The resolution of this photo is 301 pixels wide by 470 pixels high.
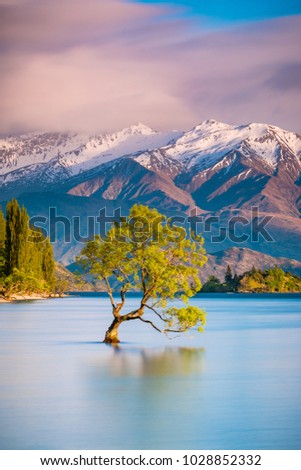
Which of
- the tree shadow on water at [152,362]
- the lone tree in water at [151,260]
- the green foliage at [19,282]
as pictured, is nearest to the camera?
the tree shadow on water at [152,362]

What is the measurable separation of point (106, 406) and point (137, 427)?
195 inches

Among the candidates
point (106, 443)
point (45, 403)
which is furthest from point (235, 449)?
point (45, 403)

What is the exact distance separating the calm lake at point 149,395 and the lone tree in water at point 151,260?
3.33 meters

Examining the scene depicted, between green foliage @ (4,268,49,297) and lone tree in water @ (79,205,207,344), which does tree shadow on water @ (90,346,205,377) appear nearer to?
lone tree in water @ (79,205,207,344)

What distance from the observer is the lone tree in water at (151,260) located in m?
59.4

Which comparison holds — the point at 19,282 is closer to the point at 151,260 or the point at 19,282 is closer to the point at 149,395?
the point at 151,260

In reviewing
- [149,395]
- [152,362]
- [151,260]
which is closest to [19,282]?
[151,260]

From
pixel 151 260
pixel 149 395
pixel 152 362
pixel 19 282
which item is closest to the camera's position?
pixel 149 395

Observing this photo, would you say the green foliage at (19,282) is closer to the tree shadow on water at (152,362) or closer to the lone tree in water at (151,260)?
the tree shadow on water at (152,362)

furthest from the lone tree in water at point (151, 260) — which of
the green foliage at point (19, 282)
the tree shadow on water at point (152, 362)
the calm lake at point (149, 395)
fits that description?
the green foliage at point (19, 282)

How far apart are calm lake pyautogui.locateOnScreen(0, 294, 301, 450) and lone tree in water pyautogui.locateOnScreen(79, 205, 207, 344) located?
333cm

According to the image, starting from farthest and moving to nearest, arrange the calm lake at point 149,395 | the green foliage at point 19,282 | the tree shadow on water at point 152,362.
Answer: the green foliage at point 19,282, the tree shadow on water at point 152,362, the calm lake at point 149,395

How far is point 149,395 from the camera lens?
4031 cm

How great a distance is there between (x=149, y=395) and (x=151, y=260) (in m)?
19.5
